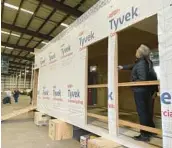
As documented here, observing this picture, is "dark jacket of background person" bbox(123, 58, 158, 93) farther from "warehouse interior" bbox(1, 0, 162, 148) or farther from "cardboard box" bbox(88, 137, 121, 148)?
"cardboard box" bbox(88, 137, 121, 148)

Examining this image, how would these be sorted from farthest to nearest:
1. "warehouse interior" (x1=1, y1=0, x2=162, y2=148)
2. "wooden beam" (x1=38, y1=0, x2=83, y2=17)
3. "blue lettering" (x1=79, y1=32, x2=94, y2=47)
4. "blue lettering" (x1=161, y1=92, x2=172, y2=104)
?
"wooden beam" (x1=38, y1=0, x2=83, y2=17)
"warehouse interior" (x1=1, y1=0, x2=162, y2=148)
"blue lettering" (x1=79, y1=32, x2=94, y2=47)
"blue lettering" (x1=161, y1=92, x2=172, y2=104)

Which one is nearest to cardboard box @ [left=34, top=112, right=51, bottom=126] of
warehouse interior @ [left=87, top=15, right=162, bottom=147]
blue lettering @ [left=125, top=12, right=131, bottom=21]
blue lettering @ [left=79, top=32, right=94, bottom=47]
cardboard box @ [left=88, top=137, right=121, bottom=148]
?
warehouse interior @ [left=87, top=15, right=162, bottom=147]

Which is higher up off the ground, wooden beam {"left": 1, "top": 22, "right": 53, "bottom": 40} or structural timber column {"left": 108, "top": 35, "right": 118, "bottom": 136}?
wooden beam {"left": 1, "top": 22, "right": 53, "bottom": 40}

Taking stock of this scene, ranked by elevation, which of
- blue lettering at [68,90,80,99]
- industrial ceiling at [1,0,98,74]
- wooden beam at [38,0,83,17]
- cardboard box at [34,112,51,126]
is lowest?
cardboard box at [34,112,51,126]

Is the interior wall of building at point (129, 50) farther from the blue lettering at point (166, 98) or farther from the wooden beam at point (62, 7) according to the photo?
the wooden beam at point (62, 7)

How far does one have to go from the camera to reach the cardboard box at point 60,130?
13.9 ft

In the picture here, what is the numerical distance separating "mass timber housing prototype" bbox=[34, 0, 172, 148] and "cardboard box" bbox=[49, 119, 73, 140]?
22 centimetres

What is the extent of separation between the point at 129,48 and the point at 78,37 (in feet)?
6.65

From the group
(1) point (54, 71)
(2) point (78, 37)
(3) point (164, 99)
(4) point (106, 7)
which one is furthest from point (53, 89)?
(3) point (164, 99)

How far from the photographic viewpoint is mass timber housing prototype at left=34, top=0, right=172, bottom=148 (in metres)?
2.12

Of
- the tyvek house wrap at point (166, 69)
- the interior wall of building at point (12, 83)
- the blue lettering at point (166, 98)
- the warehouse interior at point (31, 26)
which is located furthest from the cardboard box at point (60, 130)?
the interior wall of building at point (12, 83)

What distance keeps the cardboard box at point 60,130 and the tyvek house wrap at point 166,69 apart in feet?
9.00

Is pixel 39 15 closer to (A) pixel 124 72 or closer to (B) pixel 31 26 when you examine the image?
(B) pixel 31 26

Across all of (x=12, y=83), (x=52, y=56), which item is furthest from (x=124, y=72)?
(x=12, y=83)
